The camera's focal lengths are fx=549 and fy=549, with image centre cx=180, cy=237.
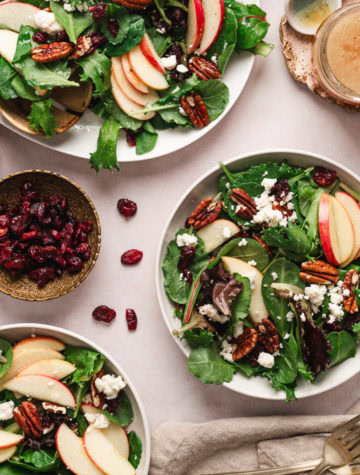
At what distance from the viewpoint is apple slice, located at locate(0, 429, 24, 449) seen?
1755mm

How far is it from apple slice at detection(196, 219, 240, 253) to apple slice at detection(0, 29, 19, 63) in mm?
817

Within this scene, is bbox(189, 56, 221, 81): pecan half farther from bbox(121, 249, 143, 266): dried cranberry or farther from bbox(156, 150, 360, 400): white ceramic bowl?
bbox(121, 249, 143, 266): dried cranberry

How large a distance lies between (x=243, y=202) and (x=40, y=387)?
34.9 inches

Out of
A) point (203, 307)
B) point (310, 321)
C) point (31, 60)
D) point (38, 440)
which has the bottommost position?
point (38, 440)

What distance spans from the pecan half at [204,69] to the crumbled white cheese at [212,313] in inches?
29.1

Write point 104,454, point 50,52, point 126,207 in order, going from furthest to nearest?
1. point 126,207
2. point 104,454
3. point 50,52

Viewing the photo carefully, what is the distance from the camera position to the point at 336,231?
1.74 meters

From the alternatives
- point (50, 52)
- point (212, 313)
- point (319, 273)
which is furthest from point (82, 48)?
point (319, 273)

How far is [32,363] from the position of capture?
5.90 ft

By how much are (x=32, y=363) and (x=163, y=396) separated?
1.54 feet

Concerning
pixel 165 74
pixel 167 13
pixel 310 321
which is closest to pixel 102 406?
pixel 310 321

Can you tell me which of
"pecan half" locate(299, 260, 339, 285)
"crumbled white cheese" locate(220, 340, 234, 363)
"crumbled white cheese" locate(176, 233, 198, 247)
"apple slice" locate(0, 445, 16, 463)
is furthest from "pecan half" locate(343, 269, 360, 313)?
"apple slice" locate(0, 445, 16, 463)

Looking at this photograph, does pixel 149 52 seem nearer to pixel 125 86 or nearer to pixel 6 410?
pixel 125 86

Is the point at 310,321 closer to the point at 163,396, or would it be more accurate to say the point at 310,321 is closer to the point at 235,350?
the point at 235,350
